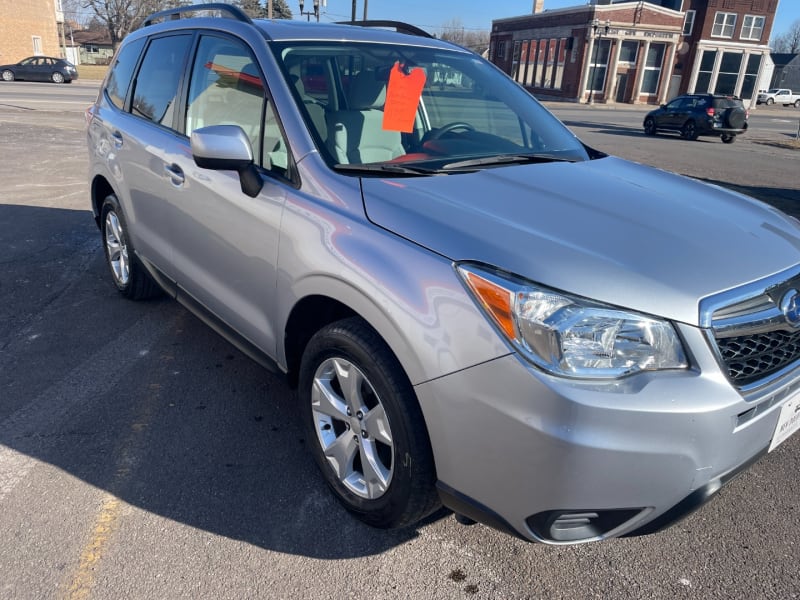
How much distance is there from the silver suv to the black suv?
22.6m

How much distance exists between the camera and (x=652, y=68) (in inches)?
2157

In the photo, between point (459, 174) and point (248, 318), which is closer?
point (459, 174)

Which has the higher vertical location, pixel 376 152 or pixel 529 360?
pixel 376 152

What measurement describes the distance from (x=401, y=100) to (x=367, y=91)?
7.5 inches

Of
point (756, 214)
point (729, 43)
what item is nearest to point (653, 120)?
point (756, 214)

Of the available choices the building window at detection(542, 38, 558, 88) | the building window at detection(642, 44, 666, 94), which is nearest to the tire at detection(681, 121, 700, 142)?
the building window at detection(642, 44, 666, 94)

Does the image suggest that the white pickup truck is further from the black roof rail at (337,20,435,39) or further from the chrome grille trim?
the chrome grille trim

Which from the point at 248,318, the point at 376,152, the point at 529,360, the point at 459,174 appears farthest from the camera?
the point at 248,318

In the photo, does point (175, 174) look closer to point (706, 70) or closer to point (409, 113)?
point (409, 113)

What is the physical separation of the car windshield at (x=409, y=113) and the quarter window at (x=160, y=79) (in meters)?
1.03

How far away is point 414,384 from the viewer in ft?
6.70

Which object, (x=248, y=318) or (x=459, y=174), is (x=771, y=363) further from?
(x=248, y=318)

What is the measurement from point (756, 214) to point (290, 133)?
6.49 ft

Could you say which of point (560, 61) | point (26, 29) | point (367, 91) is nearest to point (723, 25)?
point (560, 61)
